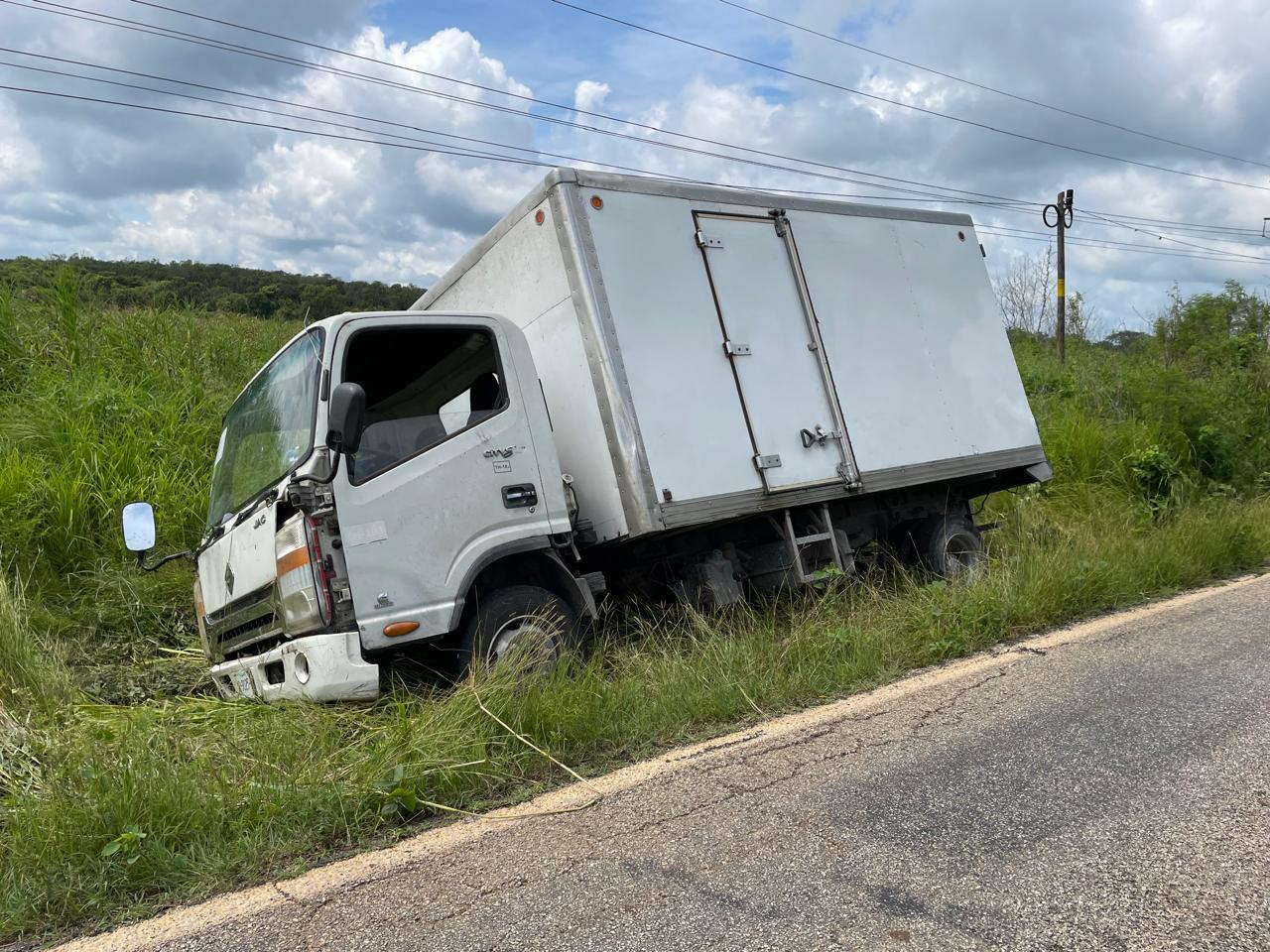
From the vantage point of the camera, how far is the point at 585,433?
588cm

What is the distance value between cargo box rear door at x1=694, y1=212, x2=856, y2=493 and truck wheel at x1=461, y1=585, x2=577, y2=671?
69.5 inches

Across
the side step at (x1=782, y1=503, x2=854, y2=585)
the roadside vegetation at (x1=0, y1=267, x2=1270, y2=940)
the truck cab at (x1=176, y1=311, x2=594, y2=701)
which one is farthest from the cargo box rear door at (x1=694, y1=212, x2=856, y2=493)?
the truck cab at (x1=176, y1=311, x2=594, y2=701)

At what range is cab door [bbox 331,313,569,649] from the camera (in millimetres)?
4828

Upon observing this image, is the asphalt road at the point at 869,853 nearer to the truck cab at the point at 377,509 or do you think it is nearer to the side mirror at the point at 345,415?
the truck cab at the point at 377,509

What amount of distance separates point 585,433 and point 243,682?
7.73 ft

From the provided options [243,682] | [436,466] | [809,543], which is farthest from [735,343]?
[243,682]

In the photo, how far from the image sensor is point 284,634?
15.9 feet


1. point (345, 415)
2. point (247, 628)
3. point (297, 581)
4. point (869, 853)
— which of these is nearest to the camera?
point (869, 853)

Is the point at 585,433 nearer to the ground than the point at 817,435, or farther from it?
farther from it

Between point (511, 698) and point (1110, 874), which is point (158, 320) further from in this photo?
point (1110, 874)

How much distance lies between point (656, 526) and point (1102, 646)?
264 cm

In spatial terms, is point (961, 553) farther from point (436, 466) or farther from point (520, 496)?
point (436, 466)

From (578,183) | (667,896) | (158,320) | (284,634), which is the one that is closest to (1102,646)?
(667,896)

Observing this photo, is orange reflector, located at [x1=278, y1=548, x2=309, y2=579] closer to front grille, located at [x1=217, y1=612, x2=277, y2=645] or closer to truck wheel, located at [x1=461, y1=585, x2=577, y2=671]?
front grille, located at [x1=217, y1=612, x2=277, y2=645]
